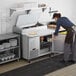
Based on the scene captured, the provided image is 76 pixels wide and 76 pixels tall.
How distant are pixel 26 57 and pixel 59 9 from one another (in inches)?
81.9

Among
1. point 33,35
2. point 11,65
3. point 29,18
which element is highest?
point 29,18

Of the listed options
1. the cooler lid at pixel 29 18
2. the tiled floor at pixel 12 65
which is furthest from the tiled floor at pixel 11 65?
the cooler lid at pixel 29 18

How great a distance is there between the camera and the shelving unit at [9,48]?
196 inches

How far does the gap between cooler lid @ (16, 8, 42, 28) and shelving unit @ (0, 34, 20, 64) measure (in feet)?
1.45

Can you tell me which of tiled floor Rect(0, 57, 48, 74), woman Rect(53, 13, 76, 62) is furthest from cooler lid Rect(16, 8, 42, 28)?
tiled floor Rect(0, 57, 48, 74)

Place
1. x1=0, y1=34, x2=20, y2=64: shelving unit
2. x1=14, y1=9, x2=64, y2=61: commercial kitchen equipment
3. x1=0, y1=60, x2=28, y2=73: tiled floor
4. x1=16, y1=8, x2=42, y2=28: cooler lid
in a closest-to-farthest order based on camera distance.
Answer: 1. x1=0, y1=60, x2=28, y2=73: tiled floor
2. x1=0, y1=34, x2=20, y2=64: shelving unit
3. x1=14, y1=9, x2=64, y2=61: commercial kitchen equipment
4. x1=16, y1=8, x2=42, y2=28: cooler lid

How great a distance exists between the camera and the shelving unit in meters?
4.98

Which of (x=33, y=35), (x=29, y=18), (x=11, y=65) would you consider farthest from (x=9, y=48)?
(x=29, y=18)

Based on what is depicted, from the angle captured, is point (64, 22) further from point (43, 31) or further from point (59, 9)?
point (59, 9)

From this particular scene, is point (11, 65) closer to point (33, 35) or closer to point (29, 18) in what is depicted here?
point (33, 35)

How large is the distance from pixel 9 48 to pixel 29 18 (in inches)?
40.7

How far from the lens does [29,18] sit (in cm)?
561

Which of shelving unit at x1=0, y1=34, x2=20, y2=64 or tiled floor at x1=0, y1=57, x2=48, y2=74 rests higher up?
shelving unit at x1=0, y1=34, x2=20, y2=64

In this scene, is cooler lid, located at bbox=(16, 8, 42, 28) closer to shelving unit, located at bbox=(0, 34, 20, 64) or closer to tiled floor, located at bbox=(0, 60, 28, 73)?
shelving unit, located at bbox=(0, 34, 20, 64)
